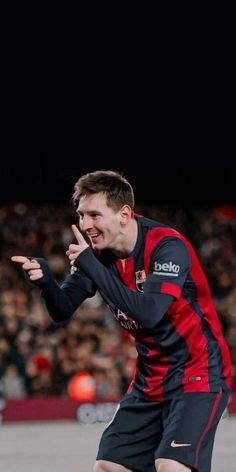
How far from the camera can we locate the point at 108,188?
4.97 metres

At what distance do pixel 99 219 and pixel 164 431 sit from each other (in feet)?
3.67

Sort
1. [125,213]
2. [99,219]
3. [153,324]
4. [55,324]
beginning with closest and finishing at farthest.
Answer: [153,324], [99,219], [125,213], [55,324]

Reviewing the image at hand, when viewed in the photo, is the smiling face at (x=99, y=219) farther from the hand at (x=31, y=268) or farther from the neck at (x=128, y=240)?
the hand at (x=31, y=268)

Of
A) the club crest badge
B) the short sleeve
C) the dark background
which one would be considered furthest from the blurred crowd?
the short sleeve

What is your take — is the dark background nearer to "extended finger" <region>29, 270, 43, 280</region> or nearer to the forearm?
the forearm

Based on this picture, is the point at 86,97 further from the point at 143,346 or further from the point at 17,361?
the point at 143,346

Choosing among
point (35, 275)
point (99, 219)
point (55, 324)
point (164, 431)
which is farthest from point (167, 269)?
point (55, 324)

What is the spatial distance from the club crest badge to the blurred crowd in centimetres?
900

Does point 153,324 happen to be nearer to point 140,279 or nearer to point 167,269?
point 167,269

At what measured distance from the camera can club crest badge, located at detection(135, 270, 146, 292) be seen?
512cm

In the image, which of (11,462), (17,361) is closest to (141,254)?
(11,462)

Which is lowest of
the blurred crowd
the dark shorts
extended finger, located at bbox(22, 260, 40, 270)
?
the blurred crowd

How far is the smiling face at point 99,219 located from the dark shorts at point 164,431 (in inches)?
35.2

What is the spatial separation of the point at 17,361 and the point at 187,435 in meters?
9.18
